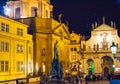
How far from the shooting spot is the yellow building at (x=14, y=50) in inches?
2066

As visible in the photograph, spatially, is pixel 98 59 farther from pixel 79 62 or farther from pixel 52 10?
pixel 52 10

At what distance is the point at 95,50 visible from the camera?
87.9 meters

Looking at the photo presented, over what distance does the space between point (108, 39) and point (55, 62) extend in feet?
146

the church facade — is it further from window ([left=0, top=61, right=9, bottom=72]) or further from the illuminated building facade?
window ([left=0, top=61, right=9, bottom=72])

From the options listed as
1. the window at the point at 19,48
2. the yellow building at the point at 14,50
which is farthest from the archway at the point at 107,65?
the window at the point at 19,48

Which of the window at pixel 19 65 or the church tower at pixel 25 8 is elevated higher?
the church tower at pixel 25 8

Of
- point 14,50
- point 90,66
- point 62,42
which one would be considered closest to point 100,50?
point 90,66

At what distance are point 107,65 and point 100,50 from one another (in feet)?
15.7

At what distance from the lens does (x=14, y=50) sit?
185ft

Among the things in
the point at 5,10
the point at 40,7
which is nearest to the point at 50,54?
the point at 40,7

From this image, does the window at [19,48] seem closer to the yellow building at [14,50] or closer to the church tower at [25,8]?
the yellow building at [14,50]

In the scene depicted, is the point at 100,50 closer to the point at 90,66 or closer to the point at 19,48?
the point at 90,66

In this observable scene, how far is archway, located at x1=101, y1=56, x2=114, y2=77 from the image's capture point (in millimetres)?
87544

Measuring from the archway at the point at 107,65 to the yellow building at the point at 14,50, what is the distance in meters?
29.3
